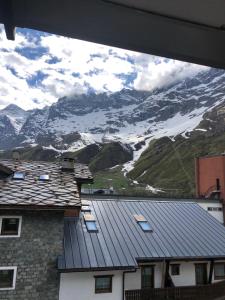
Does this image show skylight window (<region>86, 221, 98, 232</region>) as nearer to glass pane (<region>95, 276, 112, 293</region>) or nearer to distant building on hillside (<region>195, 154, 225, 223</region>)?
glass pane (<region>95, 276, 112, 293</region>)

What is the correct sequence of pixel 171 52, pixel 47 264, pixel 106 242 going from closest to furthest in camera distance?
pixel 171 52, pixel 47 264, pixel 106 242

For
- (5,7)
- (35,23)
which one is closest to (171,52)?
(35,23)

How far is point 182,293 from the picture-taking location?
18.1m

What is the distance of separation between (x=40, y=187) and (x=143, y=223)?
7.81m

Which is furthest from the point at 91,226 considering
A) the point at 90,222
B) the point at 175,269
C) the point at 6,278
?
the point at 6,278

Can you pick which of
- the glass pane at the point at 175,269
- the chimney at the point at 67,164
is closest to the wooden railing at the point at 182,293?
the glass pane at the point at 175,269

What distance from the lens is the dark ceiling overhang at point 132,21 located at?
2119 millimetres

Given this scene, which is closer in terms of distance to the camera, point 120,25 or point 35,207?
point 120,25

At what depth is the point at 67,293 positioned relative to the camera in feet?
54.2

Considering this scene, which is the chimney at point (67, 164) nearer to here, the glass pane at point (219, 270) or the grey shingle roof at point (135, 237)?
the grey shingle roof at point (135, 237)

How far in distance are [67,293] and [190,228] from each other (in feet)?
34.8

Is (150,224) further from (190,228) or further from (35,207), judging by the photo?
(35,207)

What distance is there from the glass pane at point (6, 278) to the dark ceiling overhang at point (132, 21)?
1600cm

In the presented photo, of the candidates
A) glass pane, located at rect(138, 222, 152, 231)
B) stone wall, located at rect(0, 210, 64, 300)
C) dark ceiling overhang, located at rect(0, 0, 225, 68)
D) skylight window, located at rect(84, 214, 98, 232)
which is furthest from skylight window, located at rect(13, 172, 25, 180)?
dark ceiling overhang, located at rect(0, 0, 225, 68)
